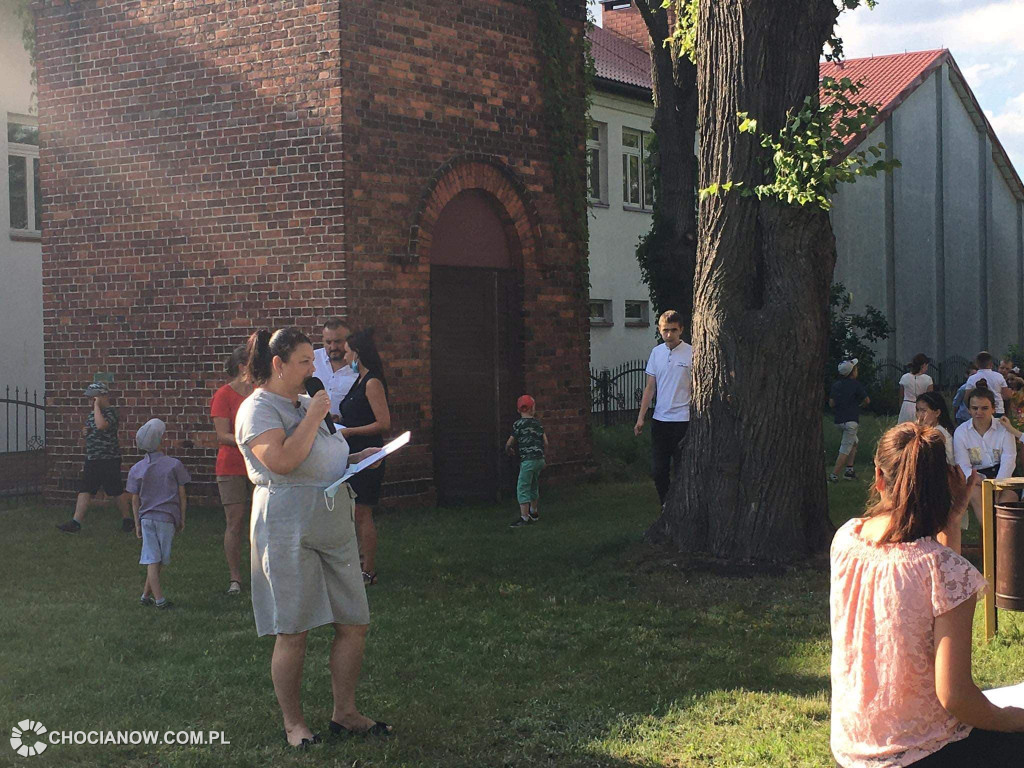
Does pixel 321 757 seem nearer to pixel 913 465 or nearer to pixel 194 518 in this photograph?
pixel 913 465

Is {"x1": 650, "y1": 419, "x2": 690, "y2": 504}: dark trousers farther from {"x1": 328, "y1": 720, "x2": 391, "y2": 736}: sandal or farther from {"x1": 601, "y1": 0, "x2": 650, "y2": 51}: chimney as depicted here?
{"x1": 601, "y1": 0, "x2": 650, "y2": 51}: chimney

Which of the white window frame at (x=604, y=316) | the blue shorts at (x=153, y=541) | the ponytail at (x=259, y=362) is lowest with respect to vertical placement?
the blue shorts at (x=153, y=541)

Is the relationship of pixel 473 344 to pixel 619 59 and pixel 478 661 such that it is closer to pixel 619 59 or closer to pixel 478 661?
pixel 478 661

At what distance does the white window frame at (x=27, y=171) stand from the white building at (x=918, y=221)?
43.6ft

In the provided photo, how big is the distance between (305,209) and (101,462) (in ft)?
11.1

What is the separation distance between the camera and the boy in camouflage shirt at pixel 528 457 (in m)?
12.6

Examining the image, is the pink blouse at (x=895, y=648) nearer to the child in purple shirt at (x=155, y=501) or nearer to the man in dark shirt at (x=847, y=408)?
the child in purple shirt at (x=155, y=501)

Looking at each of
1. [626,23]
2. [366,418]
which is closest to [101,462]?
[366,418]

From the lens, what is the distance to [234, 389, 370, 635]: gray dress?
5.35m

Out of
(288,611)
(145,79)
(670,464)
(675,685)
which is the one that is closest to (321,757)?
(288,611)

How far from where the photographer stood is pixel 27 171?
19.4 m

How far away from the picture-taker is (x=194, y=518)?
1305 cm

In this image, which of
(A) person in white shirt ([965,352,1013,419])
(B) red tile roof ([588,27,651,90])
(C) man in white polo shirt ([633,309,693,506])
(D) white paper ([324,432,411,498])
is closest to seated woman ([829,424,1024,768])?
(D) white paper ([324,432,411,498])

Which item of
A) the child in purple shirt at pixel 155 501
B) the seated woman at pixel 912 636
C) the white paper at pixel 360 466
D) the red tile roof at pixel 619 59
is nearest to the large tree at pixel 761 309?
the child in purple shirt at pixel 155 501
